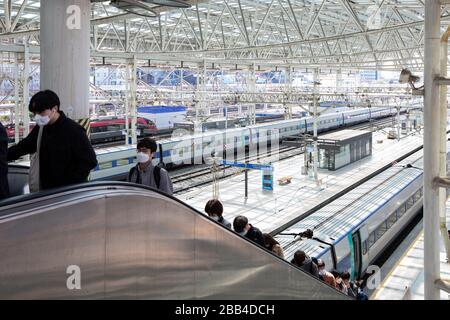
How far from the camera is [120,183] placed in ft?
8.66

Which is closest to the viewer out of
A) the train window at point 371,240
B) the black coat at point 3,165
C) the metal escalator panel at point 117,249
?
the metal escalator panel at point 117,249

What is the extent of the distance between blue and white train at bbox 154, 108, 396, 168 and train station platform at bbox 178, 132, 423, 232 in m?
2.30

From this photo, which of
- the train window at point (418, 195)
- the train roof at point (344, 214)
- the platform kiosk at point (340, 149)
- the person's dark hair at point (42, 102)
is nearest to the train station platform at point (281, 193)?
the platform kiosk at point (340, 149)

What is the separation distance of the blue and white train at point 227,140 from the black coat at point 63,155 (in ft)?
49.6

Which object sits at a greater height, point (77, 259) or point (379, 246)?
point (77, 259)

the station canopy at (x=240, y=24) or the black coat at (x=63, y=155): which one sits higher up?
the station canopy at (x=240, y=24)

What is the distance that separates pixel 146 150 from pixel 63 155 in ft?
4.39

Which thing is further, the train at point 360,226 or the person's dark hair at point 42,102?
the train at point 360,226

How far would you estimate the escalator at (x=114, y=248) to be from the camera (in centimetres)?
207

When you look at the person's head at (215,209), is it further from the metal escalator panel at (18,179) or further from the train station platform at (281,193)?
the train station platform at (281,193)

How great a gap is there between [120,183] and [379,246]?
11805 mm
